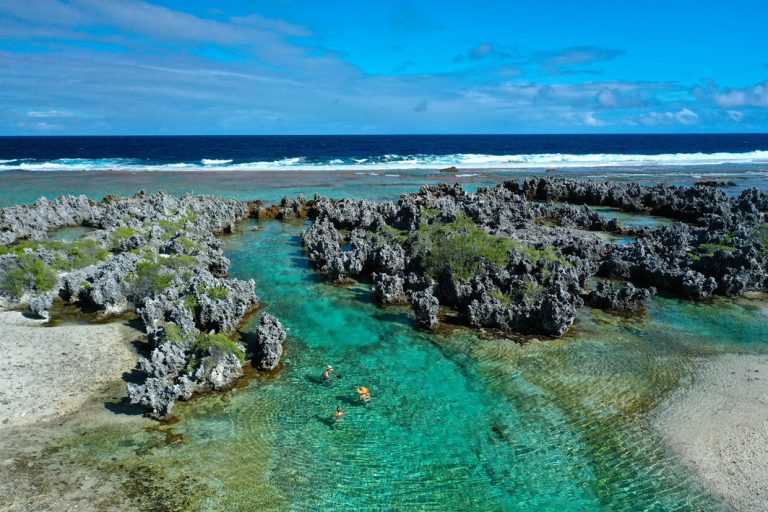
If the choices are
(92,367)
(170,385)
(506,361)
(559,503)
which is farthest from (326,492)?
(92,367)

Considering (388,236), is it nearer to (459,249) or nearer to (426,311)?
(459,249)

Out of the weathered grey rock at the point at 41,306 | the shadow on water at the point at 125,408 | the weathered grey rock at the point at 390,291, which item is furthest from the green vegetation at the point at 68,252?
the weathered grey rock at the point at 390,291

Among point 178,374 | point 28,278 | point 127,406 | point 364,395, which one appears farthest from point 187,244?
point 364,395

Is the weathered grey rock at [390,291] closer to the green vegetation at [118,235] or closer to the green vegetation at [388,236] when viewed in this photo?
the green vegetation at [388,236]

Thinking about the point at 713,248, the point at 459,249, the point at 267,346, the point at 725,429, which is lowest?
the point at 725,429

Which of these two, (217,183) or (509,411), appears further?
(217,183)

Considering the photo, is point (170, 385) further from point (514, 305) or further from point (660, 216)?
point (660, 216)
